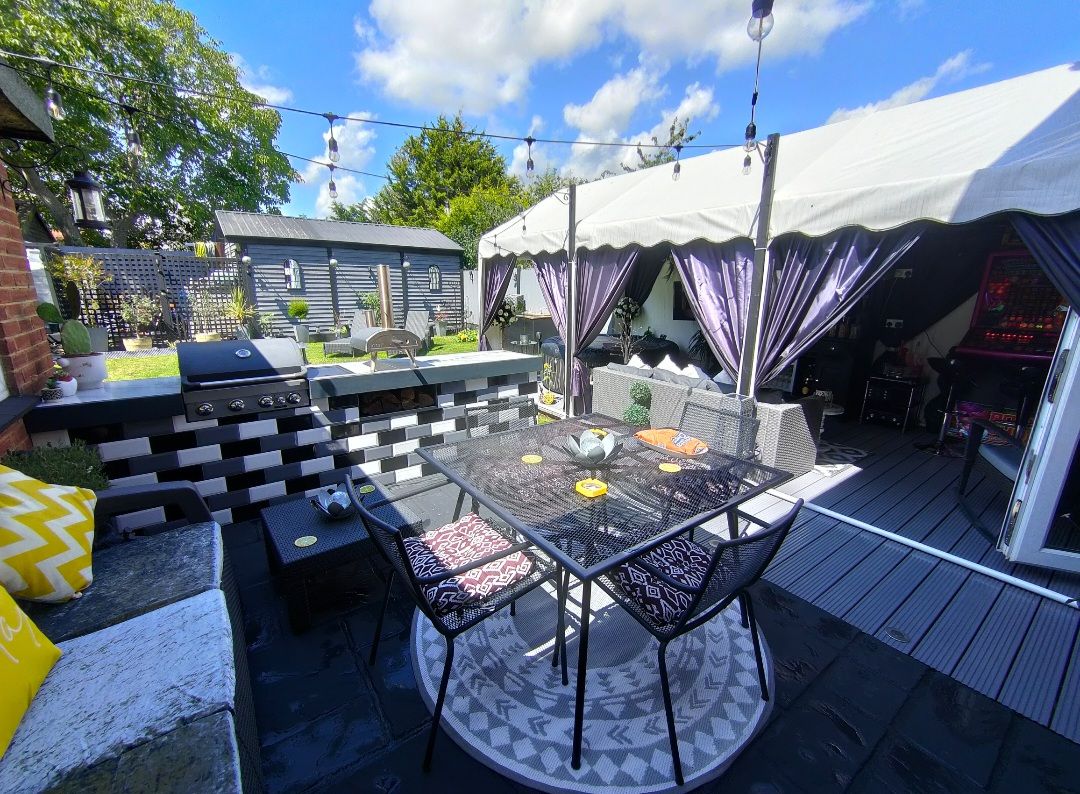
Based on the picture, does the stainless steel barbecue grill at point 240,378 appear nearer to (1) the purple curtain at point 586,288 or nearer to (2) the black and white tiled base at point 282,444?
(2) the black and white tiled base at point 282,444

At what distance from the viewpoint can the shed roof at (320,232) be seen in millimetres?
9938

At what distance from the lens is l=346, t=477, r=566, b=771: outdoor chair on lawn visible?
1407mm

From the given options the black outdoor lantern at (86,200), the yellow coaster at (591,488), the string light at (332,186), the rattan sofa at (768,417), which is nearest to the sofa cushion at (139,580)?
the yellow coaster at (591,488)

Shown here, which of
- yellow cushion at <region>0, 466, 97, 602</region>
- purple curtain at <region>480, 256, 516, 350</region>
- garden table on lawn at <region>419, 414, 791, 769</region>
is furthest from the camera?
purple curtain at <region>480, 256, 516, 350</region>

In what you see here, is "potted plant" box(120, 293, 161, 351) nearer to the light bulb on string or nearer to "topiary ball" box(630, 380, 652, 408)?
"topiary ball" box(630, 380, 652, 408)

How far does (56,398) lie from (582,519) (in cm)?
273

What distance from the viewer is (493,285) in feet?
18.8

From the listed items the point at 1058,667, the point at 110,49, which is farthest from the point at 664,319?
the point at 110,49

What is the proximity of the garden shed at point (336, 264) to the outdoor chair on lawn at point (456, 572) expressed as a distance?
28.6 feet

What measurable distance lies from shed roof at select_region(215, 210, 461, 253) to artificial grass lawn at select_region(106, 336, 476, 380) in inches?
104

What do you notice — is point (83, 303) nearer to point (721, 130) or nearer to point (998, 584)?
point (721, 130)

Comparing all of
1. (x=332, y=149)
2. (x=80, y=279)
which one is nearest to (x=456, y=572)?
(x=332, y=149)

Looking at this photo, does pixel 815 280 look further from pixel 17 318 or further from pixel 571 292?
pixel 17 318

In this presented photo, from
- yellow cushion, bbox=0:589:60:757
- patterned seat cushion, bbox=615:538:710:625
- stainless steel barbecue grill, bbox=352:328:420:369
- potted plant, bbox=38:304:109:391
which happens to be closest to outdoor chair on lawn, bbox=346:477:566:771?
patterned seat cushion, bbox=615:538:710:625
